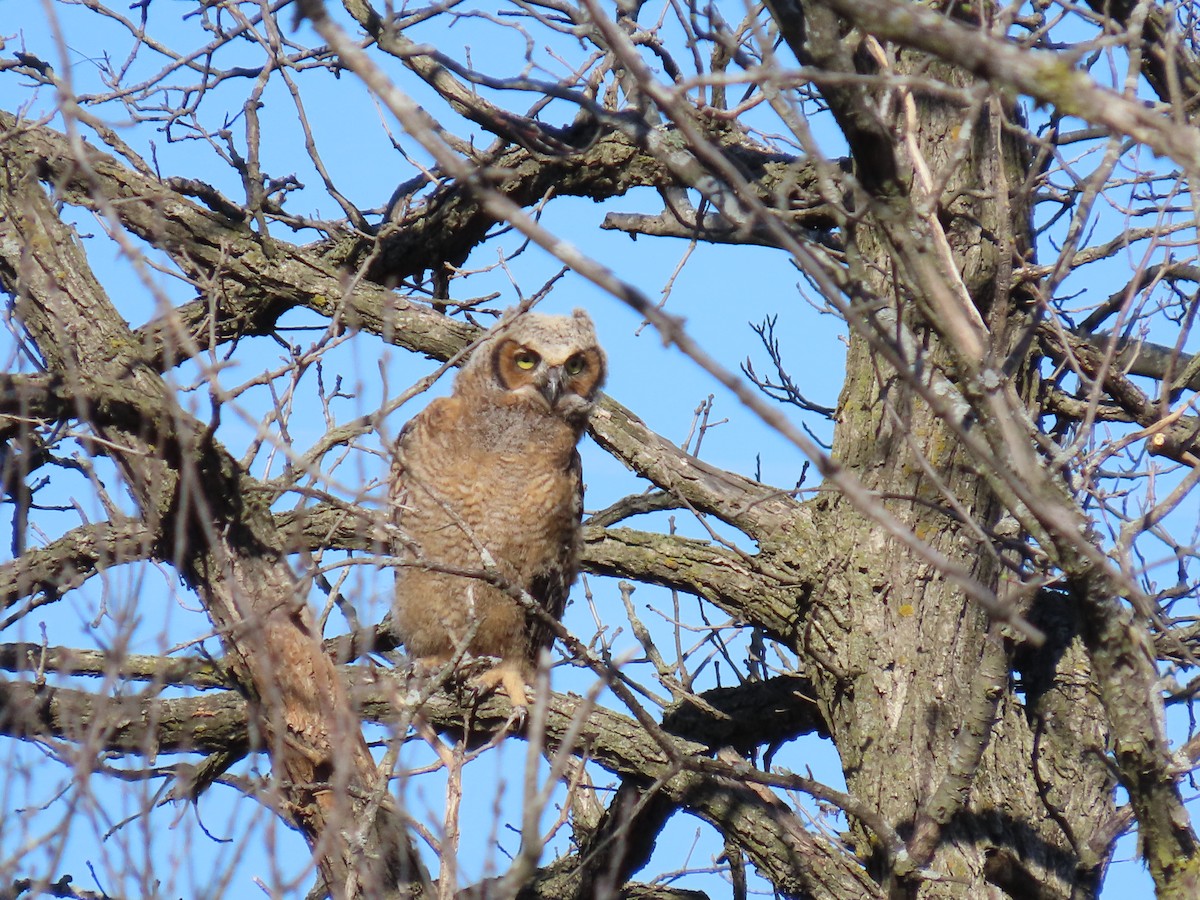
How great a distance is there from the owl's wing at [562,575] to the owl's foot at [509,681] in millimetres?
197

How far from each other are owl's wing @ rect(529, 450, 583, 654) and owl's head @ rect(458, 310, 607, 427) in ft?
0.82

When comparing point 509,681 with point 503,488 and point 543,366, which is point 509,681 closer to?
point 503,488

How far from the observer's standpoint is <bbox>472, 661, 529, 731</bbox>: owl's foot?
16.0 ft

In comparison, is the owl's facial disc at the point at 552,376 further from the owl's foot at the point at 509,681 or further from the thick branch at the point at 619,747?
the thick branch at the point at 619,747

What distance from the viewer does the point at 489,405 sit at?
5.53 metres

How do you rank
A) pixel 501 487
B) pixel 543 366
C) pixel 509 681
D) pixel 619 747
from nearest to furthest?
pixel 619 747 < pixel 509 681 < pixel 501 487 < pixel 543 366

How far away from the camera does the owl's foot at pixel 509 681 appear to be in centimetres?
488

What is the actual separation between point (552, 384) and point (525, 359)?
0.22 metres

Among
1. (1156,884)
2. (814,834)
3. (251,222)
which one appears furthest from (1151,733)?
(251,222)

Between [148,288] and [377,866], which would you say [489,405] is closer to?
[377,866]

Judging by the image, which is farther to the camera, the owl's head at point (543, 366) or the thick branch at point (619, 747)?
the owl's head at point (543, 366)

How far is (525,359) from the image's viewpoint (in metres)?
5.56

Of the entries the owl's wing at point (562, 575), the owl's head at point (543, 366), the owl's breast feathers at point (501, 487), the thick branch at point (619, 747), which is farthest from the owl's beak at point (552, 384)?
the thick branch at point (619, 747)

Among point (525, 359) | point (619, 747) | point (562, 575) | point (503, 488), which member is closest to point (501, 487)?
point (503, 488)
